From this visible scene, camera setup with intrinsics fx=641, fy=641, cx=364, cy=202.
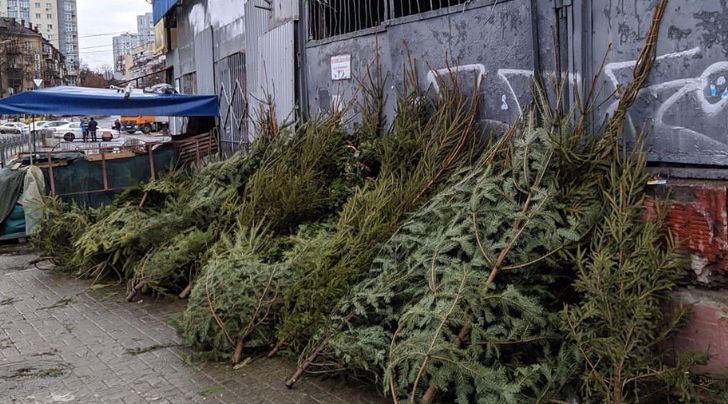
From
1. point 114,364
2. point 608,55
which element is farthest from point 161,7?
point 608,55

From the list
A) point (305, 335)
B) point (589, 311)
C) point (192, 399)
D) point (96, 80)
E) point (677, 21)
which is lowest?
point (192, 399)

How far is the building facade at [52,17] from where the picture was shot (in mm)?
138875

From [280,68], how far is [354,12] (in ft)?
6.23

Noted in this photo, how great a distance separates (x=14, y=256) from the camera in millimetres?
9555

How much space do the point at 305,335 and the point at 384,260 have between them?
81cm

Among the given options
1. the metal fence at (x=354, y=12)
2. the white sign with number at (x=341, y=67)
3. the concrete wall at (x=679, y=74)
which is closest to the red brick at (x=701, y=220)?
the concrete wall at (x=679, y=74)

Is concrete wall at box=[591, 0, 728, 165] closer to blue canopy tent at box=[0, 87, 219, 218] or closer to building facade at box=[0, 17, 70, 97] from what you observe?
blue canopy tent at box=[0, 87, 219, 218]

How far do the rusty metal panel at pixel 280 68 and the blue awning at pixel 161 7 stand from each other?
7812 mm

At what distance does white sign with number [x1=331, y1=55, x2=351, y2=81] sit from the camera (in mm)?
7949

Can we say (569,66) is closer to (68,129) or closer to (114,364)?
(114,364)

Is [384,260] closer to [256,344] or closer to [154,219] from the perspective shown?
[256,344]

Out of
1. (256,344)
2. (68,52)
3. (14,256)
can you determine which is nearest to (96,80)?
(68,52)

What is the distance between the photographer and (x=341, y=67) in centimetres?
→ 811

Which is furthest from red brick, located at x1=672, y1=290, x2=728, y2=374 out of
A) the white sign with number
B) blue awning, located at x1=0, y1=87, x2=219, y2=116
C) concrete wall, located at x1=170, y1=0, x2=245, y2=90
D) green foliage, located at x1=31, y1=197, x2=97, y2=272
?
concrete wall, located at x1=170, y1=0, x2=245, y2=90
